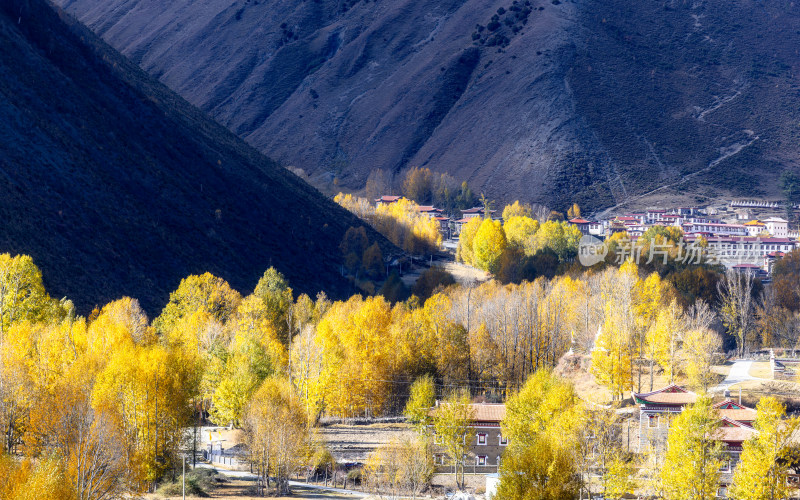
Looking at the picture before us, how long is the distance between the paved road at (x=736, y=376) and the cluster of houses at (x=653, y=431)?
197 inches

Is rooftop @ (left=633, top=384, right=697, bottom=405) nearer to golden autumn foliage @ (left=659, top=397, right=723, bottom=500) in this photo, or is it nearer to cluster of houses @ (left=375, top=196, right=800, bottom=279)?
golden autumn foliage @ (left=659, top=397, right=723, bottom=500)

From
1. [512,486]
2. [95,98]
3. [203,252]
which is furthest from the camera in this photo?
[95,98]

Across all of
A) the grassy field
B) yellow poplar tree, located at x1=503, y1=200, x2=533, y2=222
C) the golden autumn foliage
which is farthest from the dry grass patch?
yellow poplar tree, located at x1=503, y1=200, x2=533, y2=222

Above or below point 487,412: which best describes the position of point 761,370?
above

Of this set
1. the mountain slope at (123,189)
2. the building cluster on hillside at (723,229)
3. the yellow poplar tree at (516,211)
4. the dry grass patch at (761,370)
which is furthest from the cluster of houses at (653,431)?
the yellow poplar tree at (516,211)

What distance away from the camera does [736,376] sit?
68250 mm

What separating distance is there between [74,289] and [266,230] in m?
36.8

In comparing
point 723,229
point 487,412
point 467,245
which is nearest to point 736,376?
point 487,412

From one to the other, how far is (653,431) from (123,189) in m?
68.1

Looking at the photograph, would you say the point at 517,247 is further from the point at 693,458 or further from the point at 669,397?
the point at 693,458

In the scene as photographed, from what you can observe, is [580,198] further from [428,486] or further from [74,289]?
[428,486]

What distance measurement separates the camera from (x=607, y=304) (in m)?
80.1

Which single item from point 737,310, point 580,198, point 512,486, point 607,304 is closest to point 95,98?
point 607,304

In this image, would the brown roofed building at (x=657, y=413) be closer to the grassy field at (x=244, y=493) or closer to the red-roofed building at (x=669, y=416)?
the red-roofed building at (x=669, y=416)
